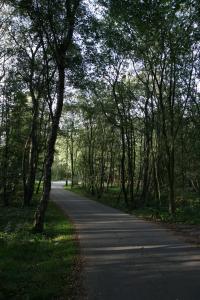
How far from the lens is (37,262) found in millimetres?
10812

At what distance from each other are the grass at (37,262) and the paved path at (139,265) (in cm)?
53

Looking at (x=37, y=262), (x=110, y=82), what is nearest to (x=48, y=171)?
(x=37, y=262)

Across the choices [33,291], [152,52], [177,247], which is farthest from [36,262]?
[152,52]

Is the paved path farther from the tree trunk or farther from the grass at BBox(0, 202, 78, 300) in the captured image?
the tree trunk

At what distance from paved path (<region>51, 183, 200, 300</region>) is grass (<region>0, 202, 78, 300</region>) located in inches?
20.8

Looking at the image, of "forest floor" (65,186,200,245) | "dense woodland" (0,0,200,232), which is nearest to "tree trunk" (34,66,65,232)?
"dense woodland" (0,0,200,232)

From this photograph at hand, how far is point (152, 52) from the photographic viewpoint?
75.4 feet

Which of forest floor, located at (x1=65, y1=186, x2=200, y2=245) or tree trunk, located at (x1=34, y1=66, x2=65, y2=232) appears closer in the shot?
forest floor, located at (x1=65, y1=186, x2=200, y2=245)

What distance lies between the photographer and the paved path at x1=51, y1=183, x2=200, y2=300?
24.8ft

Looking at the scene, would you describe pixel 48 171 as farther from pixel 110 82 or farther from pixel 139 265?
pixel 110 82

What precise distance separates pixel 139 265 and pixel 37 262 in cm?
291

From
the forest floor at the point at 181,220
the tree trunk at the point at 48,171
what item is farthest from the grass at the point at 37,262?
the forest floor at the point at 181,220

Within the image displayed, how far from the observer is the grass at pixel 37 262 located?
792 centimetres

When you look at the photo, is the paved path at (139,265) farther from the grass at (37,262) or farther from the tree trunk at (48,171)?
→ the tree trunk at (48,171)
